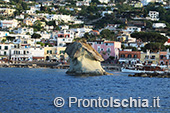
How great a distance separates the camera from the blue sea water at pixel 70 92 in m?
39.3

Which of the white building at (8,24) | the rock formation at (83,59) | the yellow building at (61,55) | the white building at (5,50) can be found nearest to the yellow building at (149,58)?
the yellow building at (61,55)

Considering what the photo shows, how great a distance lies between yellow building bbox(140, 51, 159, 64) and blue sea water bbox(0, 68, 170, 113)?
2452cm

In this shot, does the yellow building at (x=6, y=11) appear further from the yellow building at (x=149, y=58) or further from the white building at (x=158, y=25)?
the yellow building at (x=149, y=58)

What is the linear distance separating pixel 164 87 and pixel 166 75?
56.8 ft

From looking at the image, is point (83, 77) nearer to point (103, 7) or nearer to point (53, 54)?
point (53, 54)

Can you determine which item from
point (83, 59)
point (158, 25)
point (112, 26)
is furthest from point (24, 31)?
point (83, 59)

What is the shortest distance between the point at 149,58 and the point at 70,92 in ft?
152

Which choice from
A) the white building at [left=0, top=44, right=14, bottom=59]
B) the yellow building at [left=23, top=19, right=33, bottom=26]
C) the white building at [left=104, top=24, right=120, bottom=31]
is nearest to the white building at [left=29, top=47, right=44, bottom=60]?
the white building at [left=0, top=44, right=14, bottom=59]

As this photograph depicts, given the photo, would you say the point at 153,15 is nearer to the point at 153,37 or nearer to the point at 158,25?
the point at 158,25

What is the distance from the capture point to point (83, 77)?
67250 mm

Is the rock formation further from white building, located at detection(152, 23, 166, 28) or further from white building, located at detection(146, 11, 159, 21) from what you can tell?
white building, located at detection(146, 11, 159, 21)

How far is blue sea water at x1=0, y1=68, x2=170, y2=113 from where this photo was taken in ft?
129

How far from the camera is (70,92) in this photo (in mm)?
49656

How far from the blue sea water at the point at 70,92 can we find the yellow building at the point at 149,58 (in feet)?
80.4
